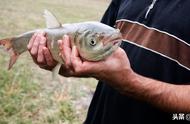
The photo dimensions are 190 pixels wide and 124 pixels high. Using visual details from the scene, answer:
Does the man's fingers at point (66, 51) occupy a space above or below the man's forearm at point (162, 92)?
above

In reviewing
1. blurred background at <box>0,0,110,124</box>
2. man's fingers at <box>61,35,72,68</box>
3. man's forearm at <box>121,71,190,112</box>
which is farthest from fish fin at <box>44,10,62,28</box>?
blurred background at <box>0,0,110,124</box>

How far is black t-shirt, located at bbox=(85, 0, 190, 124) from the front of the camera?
113 inches

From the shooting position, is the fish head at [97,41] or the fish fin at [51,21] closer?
the fish head at [97,41]

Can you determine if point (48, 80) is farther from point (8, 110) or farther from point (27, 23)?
point (27, 23)

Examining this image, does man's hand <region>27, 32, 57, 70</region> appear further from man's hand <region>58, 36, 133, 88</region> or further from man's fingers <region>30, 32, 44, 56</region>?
man's hand <region>58, 36, 133, 88</region>

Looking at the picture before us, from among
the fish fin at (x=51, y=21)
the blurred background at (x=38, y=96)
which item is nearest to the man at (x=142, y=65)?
the fish fin at (x=51, y=21)

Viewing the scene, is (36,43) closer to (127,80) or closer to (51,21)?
(51,21)

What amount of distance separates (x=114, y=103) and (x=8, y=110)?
379cm

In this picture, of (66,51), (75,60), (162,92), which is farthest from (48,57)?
(162,92)

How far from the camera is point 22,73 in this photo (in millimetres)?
8211

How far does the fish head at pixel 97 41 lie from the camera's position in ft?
8.28

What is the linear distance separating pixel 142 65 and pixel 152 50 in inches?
4.8

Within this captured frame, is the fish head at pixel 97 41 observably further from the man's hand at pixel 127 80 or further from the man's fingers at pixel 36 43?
→ the man's fingers at pixel 36 43

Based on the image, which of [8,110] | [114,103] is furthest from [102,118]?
[8,110]
